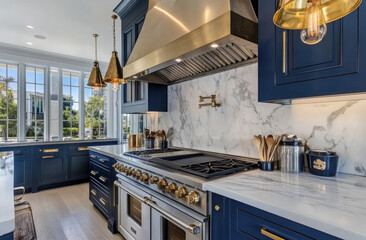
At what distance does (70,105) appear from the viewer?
180 inches

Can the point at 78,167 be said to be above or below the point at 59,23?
below

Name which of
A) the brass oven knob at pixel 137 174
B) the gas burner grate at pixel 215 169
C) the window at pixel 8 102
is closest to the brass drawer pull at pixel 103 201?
the brass oven knob at pixel 137 174

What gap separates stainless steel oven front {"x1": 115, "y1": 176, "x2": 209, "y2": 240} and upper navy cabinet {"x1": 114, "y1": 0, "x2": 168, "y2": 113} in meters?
0.98

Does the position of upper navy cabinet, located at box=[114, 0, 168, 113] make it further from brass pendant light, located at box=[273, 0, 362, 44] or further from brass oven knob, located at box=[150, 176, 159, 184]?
brass pendant light, located at box=[273, 0, 362, 44]

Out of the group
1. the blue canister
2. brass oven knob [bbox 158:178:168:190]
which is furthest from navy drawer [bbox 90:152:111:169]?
the blue canister

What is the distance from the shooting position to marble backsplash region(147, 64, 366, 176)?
4.01 ft

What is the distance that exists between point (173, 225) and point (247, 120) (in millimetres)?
1020

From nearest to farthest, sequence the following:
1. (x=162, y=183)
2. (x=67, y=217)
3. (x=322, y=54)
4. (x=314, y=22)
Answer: (x=314, y=22) → (x=322, y=54) → (x=162, y=183) → (x=67, y=217)

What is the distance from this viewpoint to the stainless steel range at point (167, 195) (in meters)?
1.21

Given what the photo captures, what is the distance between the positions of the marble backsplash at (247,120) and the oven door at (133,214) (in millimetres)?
828

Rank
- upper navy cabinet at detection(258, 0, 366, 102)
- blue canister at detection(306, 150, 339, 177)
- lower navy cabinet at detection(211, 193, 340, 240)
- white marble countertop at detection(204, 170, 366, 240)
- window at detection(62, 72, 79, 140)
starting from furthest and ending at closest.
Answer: window at detection(62, 72, 79, 140) < blue canister at detection(306, 150, 339, 177) < upper navy cabinet at detection(258, 0, 366, 102) < lower navy cabinet at detection(211, 193, 340, 240) < white marble countertop at detection(204, 170, 366, 240)

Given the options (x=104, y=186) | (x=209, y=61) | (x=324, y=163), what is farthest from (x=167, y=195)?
(x=104, y=186)

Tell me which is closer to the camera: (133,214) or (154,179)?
(154,179)

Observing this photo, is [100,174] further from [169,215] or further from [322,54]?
[322,54]
